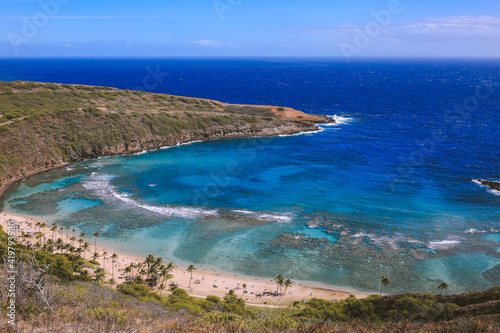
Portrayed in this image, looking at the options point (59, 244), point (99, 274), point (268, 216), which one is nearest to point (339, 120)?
point (268, 216)

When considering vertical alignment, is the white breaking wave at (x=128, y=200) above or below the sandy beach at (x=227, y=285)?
above

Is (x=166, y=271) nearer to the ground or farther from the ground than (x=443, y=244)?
nearer to the ground

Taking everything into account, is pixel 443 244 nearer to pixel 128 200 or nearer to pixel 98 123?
pixel 128 200

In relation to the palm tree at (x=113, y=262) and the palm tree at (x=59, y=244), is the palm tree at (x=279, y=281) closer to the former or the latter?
the palm tree at (x=113, y=262)

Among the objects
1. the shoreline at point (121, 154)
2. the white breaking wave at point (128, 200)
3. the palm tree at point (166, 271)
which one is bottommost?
the palm tree at point (166, 271)

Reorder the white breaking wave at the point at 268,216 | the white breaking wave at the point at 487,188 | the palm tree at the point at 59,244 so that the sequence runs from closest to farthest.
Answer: the palm tree at the point at 59,244, the white breaking wave at the point at 268,216, the white breaking wave at the point at 487,188

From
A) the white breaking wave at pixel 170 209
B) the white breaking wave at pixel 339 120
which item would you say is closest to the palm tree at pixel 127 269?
the white breaking wave at pixel 170 209

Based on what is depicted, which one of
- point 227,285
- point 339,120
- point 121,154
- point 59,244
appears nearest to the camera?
point 227,285
